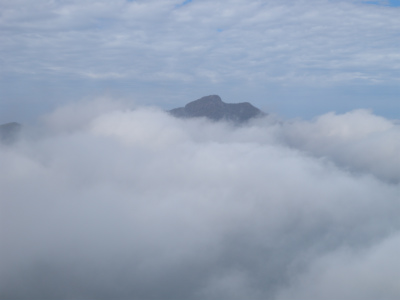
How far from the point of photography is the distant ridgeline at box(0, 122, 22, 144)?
382 feet

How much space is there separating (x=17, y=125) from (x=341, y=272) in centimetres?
9855

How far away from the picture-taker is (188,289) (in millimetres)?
76750

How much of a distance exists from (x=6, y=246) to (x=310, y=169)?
387ft

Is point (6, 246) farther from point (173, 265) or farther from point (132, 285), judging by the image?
point (173, 265)

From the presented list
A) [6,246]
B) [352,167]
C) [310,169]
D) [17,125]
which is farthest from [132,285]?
[352,167]

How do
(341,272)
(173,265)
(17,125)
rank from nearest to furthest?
1. (341,272)
2. (173,265)
3. (17,125)

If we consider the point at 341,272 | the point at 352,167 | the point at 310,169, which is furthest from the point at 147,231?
the point at 352,167

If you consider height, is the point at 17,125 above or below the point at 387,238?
above

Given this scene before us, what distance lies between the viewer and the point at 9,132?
120 m

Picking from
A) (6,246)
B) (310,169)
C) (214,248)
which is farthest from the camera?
(310,169)

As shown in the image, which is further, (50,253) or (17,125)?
(17,125)

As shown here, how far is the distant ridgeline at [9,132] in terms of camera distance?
11631 cm

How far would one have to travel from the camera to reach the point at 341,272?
240 feet

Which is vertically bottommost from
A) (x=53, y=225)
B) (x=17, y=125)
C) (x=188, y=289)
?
(x=188, y=289)
